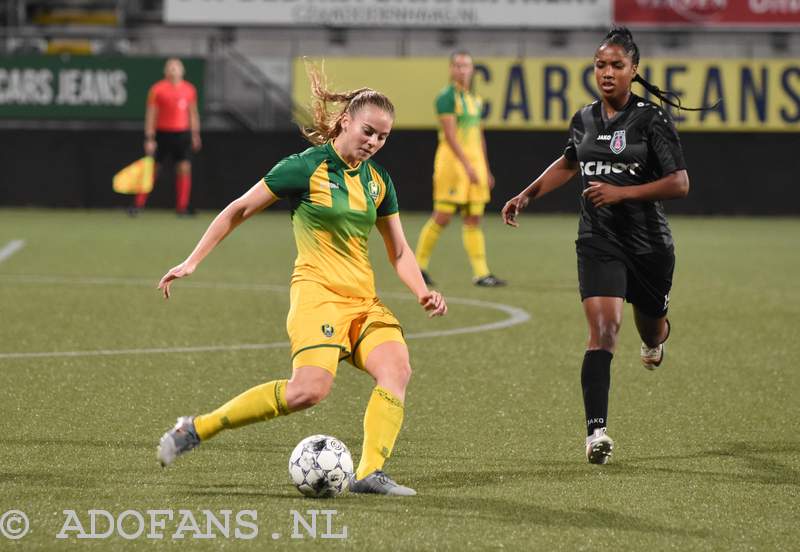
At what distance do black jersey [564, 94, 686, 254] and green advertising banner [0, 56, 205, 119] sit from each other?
19.4 metres

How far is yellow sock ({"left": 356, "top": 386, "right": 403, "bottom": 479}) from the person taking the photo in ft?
17.6

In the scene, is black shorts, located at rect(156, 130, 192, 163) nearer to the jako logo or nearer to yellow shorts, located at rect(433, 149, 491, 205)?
yellow shorts, located at rect(433, 149, 491, 205)

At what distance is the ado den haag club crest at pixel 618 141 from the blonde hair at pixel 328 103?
1.09 meters

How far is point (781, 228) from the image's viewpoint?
22.9 m

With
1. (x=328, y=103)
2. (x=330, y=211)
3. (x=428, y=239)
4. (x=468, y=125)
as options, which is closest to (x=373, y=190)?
(x=330, y=211)

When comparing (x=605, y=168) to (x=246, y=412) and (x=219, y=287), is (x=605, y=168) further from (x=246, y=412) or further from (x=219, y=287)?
(x=219, y=287)

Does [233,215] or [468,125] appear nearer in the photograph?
[233,215]

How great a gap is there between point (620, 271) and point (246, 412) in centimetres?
181

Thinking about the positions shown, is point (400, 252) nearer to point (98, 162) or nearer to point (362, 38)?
point (98, 162)

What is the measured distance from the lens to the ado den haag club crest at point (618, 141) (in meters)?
6.20

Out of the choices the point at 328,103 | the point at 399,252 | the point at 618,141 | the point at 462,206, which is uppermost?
the point at 328,103

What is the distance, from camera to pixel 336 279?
5629 millimetres

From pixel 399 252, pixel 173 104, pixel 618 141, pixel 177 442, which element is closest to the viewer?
pixel 177 442

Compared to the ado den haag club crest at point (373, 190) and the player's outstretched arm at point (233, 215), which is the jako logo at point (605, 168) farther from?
the player's outstretched arm at point (233, 215)
